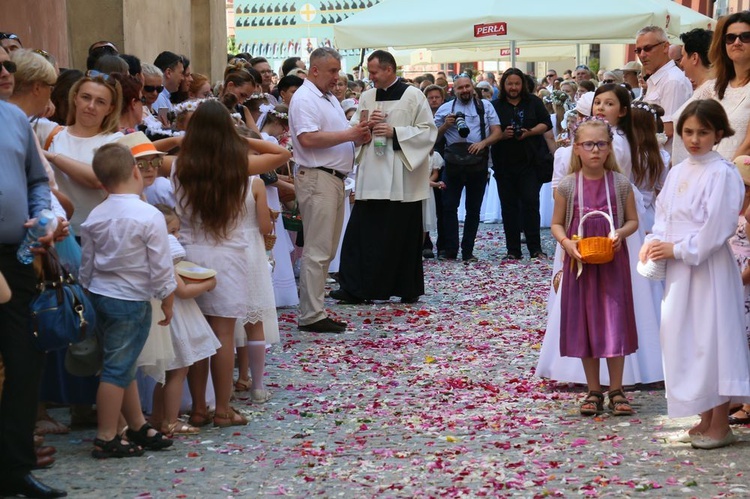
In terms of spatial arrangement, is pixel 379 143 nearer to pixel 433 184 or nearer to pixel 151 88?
pixel 151 88

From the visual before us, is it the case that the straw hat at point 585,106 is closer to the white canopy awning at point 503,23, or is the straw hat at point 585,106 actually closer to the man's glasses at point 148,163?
the man's glasses at point 148,163

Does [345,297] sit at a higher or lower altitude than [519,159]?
lower

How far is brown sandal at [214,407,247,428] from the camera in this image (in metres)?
7.25

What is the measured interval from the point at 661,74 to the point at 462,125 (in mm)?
4812

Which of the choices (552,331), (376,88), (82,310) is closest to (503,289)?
(376,88)

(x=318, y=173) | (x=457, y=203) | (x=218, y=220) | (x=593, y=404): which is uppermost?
(x=318, y=173)

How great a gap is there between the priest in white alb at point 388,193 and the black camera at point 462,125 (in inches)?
127

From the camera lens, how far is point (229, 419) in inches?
287

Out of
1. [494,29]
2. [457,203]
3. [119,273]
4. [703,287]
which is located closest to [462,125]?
[457,203]

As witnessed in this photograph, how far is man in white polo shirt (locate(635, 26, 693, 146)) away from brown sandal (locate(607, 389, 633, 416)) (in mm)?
3837

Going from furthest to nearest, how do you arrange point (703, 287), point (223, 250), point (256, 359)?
point (256, 359)
point (223, 250)
point (703, 287)

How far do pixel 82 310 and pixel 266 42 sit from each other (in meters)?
46.0

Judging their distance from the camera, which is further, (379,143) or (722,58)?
(379,143)

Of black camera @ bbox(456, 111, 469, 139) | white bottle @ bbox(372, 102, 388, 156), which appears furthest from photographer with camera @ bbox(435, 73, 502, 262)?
white bottle @ bbox(372, 102, 388, 156)
